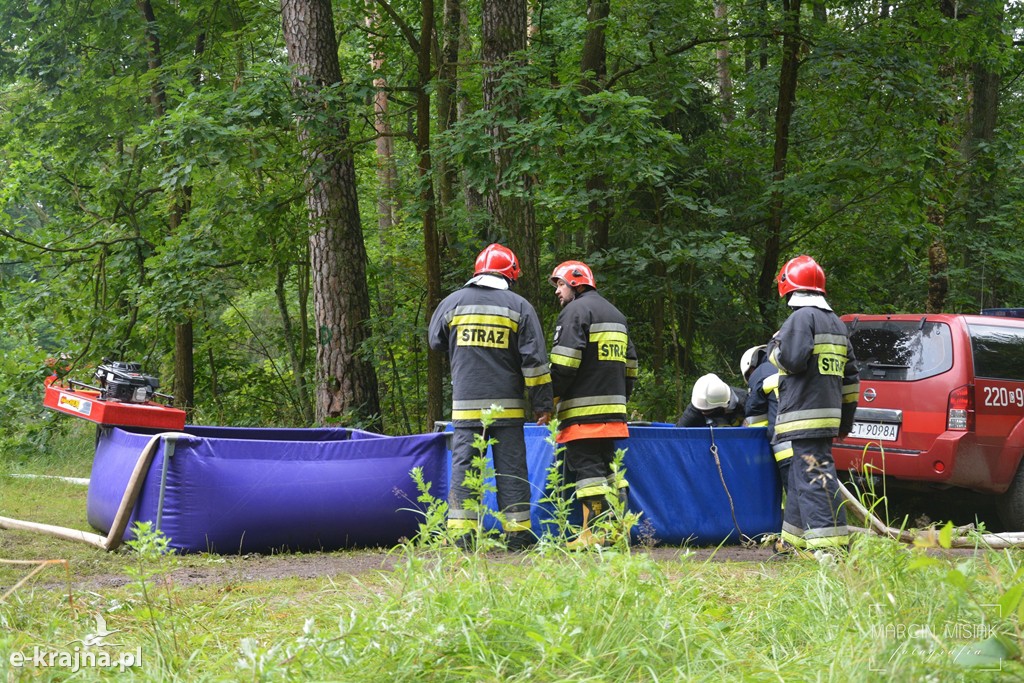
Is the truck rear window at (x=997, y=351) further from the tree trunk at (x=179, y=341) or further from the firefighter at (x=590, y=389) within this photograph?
the tree trunk at (x=179, y=341)

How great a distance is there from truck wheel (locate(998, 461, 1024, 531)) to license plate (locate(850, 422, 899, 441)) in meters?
1.17

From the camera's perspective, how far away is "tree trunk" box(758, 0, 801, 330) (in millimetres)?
13234

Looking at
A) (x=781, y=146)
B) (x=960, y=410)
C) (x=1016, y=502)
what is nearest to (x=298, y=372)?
(x=781, y=146)

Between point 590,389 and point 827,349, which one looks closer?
point 827,349

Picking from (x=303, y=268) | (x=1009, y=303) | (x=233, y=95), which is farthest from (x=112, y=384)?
(x=1009, y=303)

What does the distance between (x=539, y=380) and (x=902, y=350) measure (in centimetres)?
372

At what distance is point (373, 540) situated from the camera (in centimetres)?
750

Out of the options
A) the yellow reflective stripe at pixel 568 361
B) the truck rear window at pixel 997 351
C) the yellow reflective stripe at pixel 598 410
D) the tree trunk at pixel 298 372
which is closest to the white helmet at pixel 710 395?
the yellow reflective stripe at pixel 598 410

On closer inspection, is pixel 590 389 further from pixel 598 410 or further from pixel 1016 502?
pixel 1016 502

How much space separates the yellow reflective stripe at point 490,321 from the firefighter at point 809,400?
184 centimetres

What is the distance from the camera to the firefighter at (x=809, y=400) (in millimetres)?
6906

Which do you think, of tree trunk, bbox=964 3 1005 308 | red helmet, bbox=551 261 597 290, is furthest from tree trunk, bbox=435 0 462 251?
tree trunk, bbox=964 3 1005 308

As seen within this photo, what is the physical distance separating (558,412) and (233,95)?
198 inches

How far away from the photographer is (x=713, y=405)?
8570mm
